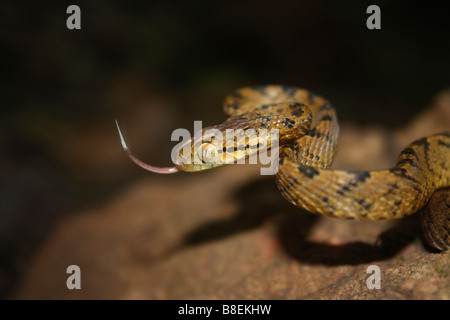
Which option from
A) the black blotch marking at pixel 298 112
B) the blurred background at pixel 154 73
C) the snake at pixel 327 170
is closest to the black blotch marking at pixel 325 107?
the snake at pixel 327 170

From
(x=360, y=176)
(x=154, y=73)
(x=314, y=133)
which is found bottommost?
(x=360, y=176)

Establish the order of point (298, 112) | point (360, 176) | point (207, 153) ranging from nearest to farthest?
point (360, 176)
point (207, 153)
point (298, 112)

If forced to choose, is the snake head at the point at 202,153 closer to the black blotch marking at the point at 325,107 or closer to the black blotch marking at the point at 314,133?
the black blotch marking at the point at 314,133

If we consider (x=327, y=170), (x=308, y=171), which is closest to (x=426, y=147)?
(x=327, y=170)

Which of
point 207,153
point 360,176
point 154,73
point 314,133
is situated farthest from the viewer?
point 154,73

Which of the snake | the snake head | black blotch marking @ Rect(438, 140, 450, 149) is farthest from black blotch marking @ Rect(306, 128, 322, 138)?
black blotch marking @ Rect(438, 140, 450, 149)

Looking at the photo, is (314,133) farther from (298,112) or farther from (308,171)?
(308,171)
